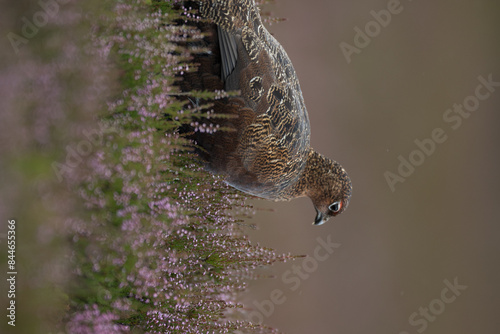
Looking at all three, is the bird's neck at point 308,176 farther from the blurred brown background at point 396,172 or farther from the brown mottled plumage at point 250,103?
the blurred brown background at point 396,172

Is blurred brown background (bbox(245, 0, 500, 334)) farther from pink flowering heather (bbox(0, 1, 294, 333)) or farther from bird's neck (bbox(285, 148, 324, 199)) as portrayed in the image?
pink flowering heather (bbox(0, 1, 294, 333))

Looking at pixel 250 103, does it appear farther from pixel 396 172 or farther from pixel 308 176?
pixel 396 172

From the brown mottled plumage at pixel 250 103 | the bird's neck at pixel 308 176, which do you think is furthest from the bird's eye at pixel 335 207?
the brown mottled plumage at pixel 250 103

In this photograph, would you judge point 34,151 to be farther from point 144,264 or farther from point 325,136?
point 325,136

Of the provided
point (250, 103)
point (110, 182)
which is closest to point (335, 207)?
point (250, 103)

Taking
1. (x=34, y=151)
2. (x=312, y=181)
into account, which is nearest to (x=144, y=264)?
(x=34, y=151)
